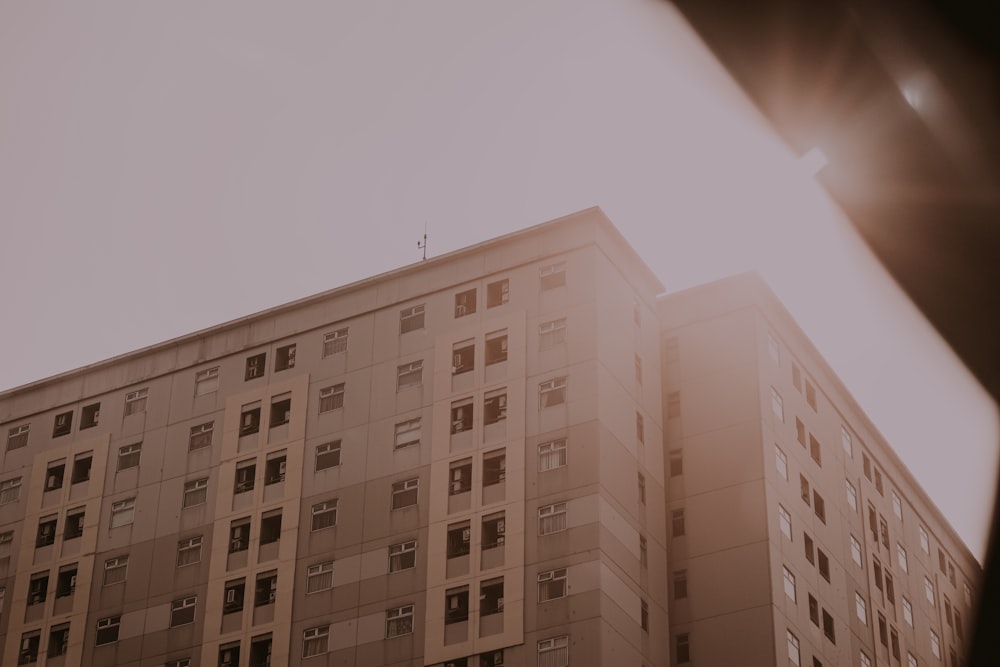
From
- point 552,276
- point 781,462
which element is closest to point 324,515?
point 552,276

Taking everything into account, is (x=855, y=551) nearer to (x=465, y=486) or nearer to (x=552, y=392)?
(x=552, y=392)

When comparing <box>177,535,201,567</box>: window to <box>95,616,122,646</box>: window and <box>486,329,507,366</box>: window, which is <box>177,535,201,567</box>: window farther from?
<box>486,329,507,366</box>: window

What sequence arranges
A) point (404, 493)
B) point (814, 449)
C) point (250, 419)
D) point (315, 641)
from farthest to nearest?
point (814, 449) → point (250, 419) → point (404, 493) → point (315, 641)

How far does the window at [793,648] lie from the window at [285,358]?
80.0ft

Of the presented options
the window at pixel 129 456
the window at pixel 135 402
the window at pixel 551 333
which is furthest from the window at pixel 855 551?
the window at pixel 135 402

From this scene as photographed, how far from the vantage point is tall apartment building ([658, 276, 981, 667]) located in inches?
2260

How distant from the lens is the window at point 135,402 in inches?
2680

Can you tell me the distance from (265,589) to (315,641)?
3.86 metres

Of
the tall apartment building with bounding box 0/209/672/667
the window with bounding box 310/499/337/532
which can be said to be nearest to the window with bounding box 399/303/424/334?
the tall apartment building with bounding box 0/209/672/667

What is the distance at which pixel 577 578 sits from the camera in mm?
53469

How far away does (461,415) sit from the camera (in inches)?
2346

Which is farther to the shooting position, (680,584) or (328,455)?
(328,455)

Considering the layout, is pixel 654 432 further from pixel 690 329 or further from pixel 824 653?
pixel 824 653

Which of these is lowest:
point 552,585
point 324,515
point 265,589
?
point 552,585
